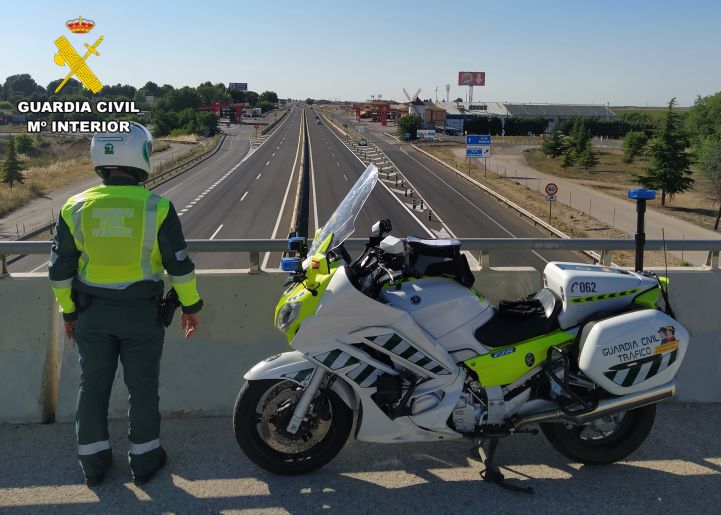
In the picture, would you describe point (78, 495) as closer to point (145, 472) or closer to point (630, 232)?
point (145, 472)

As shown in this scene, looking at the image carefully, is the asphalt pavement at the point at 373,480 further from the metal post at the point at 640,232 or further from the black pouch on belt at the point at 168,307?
the metal post at the point at 640,232

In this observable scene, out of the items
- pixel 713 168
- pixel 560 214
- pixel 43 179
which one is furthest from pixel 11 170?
pixel 713 168

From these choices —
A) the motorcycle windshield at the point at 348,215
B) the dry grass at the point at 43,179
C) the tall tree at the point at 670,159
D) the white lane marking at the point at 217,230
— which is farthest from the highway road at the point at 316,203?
the tall tree at the point at 670,159

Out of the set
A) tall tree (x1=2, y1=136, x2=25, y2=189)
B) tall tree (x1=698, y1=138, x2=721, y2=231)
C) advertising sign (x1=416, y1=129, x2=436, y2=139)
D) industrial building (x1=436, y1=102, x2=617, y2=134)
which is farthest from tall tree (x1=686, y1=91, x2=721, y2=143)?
tall tree (x1=2, y1=136, x2=25, y2=189)

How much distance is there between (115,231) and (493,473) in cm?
257

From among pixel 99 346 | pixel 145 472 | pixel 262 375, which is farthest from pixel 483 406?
pixel 99 346

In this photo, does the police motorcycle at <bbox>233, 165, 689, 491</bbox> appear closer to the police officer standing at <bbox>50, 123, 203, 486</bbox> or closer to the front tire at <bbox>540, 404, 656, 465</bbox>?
the front tire at <bbox>540, 404, 656, 465</bbox>

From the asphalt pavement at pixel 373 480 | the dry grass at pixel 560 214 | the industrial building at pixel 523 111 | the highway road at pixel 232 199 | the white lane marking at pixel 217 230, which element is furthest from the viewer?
the industrial building at pixel 523 111

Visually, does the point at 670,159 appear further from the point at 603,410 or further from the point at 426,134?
the point at 426,134

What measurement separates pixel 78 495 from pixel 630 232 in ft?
109

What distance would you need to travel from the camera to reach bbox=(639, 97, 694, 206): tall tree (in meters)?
46.6

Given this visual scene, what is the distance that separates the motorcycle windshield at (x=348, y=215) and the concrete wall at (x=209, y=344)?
3.55 ft

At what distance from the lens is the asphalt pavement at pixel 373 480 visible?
135 inches

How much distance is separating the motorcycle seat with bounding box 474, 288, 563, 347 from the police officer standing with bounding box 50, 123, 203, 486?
5.76ft
